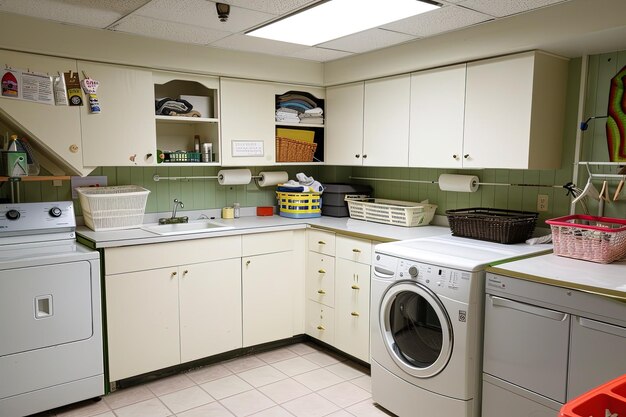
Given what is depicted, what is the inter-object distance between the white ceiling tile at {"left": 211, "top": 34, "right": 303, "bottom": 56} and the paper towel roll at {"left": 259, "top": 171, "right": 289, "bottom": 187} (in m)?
0.97

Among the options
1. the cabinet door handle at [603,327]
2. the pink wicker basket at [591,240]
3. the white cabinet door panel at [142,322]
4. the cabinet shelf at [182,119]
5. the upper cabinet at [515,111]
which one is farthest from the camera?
the cabinet shelf at [182,119]

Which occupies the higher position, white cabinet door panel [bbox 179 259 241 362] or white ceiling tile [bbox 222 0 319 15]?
white ceiling tile [bbox 222 0 319 15]

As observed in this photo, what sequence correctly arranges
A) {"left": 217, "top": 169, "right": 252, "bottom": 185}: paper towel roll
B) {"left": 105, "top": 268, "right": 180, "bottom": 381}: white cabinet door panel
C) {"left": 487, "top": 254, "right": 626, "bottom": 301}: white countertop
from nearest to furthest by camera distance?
{"left": 487, "top": 254, "right": 626, "bottom": 301}: white countertop, {"left": 105, "top": 268, "right": 180, "bottom": 381}: white cabinet door panel, {"left": 217, "top": 169, "right": 252, "bottom": 185}: paper towel roll

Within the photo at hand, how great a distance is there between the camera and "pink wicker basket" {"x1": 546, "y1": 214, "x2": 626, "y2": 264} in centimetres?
226

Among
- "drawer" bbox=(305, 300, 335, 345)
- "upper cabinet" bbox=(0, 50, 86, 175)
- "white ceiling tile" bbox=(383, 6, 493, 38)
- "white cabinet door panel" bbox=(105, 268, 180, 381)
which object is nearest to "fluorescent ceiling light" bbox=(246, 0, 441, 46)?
"white ceiling tile" bbox=(383, 6, 493, 38)

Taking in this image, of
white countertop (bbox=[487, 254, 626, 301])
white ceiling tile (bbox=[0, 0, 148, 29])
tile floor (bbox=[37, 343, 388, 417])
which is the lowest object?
tile floor (bbox=[37, 343, 388, 417])

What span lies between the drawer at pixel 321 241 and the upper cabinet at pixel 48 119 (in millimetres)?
1589

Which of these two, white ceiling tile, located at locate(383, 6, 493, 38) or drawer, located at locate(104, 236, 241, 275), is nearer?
white ceiling tile, located at locate(383, 6, 493, 38)

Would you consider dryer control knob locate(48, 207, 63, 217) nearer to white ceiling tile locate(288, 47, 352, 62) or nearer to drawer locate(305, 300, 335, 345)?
drawer locate(305, 300, 335, 345)

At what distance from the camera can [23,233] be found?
2793 mm

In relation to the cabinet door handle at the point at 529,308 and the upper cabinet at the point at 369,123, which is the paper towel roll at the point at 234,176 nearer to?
the upper cabinet at the point at 369,123

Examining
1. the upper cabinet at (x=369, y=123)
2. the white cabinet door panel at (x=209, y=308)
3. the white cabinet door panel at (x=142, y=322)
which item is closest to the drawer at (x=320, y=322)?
the white cabinet door panel at (x=209, y=308)

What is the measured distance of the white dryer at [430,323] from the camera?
232 cm

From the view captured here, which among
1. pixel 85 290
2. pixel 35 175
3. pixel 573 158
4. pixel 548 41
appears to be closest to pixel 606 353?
pixel 573 158
